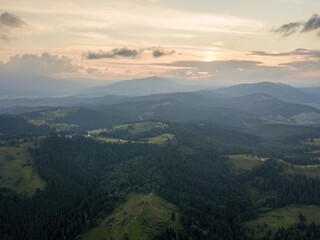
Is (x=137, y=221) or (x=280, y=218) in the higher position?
(x=137, y=221)

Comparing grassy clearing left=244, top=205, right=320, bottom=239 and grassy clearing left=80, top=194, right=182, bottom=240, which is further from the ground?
grassy clearing left=80, top=194, right=182, bottom=240

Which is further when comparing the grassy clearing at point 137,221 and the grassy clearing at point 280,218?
the grassy clearing at point 280,218

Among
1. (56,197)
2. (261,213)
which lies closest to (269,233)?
(261,213)

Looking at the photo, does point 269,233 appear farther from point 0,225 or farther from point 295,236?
point 0,225

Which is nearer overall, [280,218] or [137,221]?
[137,221]
